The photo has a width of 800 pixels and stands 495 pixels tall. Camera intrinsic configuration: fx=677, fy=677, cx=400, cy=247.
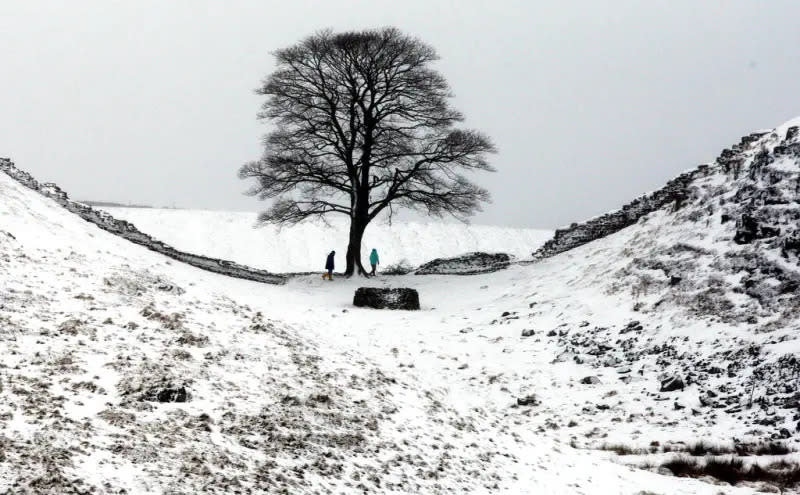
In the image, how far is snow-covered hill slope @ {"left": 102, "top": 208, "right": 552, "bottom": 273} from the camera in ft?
129

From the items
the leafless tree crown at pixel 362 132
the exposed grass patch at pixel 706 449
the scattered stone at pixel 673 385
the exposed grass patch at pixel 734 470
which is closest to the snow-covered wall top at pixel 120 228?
the leafless tree crown at pixel 362 132

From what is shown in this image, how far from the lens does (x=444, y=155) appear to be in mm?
26062

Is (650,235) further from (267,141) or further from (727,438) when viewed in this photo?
(267,141)

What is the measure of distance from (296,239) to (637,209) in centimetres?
2332

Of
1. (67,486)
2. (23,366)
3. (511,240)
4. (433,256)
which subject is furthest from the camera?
(511,240)

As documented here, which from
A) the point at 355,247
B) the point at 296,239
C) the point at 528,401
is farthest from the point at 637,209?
the point at 296,239

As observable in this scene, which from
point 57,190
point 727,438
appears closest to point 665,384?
point 727,438

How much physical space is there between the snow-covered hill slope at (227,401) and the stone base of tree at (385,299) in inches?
208

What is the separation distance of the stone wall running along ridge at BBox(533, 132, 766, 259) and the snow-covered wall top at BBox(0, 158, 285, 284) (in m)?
11.0

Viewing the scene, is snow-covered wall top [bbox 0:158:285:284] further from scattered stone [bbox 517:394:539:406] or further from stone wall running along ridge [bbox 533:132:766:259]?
scattered stone [bbox 517:394:539:406]

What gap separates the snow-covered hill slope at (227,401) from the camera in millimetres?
6016

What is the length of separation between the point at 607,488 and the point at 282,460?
394cm

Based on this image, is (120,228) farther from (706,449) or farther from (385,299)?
(706,449)

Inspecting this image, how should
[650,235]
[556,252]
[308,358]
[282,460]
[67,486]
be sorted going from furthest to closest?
[556,252] → [650,235] → [308,358] → [282,460] → [67,486]
